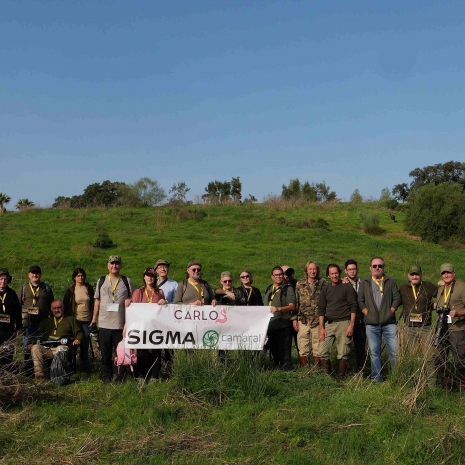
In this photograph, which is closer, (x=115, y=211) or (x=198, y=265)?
(x=198, y=265)

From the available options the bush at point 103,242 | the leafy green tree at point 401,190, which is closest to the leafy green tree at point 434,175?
the leafy green tree at point 401,190

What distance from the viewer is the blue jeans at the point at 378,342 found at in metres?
8.20

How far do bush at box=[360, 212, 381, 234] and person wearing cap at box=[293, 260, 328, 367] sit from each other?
30832mm

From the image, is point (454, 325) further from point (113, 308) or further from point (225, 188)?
point (225, 188)

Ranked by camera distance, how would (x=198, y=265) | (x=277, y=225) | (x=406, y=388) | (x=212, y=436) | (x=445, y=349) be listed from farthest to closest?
(x=277, y=225) < (x=198, y=265) < (x=445, y=349) < (x=406, y=388) < (x=212, y=436)

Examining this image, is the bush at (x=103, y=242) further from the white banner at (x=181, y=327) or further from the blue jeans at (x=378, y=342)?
the blue jeans at (x=378, y=342)

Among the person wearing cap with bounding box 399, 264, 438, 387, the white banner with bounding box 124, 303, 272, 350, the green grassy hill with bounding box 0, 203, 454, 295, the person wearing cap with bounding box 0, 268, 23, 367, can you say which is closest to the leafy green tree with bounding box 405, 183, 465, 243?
the green grassy hill with bounding box 0, 203, 454, 295

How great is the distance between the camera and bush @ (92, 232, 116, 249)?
1120 inches

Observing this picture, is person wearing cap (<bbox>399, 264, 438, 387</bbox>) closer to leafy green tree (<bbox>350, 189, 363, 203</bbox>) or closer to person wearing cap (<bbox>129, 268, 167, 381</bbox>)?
person wearing cap (<bbox>129, 268, 167, 381</bbox>)

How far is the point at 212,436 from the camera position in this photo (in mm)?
6062

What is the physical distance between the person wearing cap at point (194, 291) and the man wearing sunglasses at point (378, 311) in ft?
8.08

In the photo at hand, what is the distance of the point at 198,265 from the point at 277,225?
28136 mm

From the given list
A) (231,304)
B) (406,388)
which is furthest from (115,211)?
(406,388)

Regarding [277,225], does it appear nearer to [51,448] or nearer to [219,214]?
[219,214]
